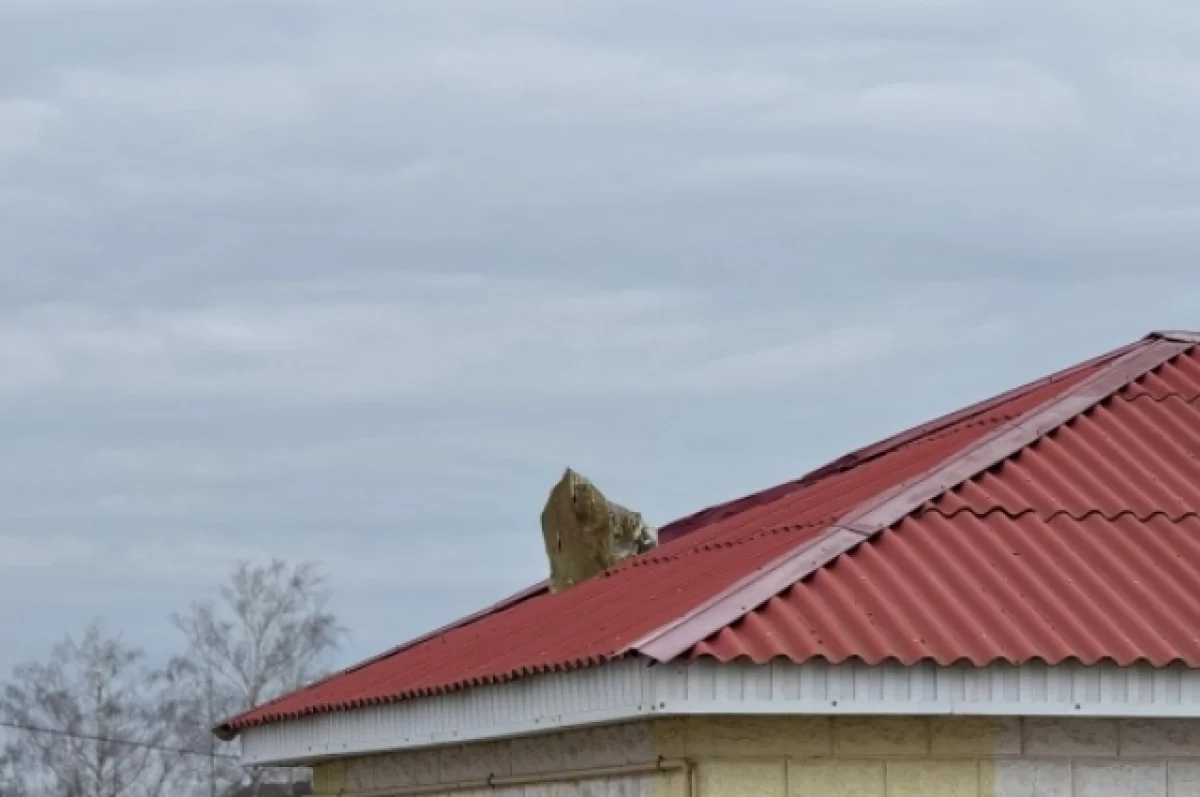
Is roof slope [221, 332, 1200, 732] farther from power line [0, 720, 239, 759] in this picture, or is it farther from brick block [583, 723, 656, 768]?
power line [0, 720, 239, 759]

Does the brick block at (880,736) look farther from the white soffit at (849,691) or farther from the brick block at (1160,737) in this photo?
the brick block at (1160,737)

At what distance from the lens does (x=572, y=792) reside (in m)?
10.8

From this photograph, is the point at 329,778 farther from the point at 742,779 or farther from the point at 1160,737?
the point at 1160,737

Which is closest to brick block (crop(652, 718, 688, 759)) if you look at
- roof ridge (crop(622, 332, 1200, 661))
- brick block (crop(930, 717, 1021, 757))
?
roof ridge (crop(622, 332, 1200, 661))

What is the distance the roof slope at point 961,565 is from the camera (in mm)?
9328

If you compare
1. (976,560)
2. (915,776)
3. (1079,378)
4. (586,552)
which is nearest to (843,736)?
(915,776)

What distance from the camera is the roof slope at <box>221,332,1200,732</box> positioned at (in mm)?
9328

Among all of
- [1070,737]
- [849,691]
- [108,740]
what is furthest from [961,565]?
[108,740]

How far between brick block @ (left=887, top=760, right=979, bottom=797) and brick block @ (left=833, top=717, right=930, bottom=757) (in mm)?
56

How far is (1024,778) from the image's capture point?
9.70m

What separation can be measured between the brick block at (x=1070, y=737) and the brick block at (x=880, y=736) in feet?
1.50

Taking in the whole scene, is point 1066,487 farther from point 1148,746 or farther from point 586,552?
point 586,552

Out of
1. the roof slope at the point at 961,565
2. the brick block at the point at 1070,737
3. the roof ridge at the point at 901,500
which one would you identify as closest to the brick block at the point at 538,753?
the roof slope at the point at 961,565

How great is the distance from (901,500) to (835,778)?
5.18 ft
